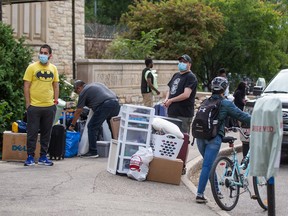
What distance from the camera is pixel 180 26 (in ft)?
96.5

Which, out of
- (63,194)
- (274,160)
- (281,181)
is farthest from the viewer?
(281,181)

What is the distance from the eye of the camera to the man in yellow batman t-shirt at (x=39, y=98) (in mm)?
11086

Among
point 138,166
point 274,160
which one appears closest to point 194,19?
point 138,166

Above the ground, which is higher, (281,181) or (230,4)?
(230,4)

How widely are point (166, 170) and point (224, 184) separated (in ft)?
5.24

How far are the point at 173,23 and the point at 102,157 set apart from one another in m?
17.0

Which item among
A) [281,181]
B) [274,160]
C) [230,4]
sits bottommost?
[281,181]

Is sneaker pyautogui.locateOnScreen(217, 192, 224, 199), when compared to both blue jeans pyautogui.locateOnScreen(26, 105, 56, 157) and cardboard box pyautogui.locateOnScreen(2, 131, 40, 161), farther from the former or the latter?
cardboard box pyautogui.locateOnScreen(2, 131, 40, 161)

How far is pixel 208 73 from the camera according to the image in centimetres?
3438

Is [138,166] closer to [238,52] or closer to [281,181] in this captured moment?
[281,181]

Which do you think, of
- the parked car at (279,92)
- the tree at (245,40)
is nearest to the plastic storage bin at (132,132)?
the parked car at (279,92)

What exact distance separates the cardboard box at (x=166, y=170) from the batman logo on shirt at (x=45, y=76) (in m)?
2.15

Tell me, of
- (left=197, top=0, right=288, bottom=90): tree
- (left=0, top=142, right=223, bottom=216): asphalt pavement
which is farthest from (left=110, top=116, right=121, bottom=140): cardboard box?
(left=197, top=0, right=288, bottom=90): tree

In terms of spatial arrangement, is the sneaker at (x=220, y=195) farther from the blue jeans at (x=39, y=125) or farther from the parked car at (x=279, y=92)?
the parked car at (x=279, y=92)
